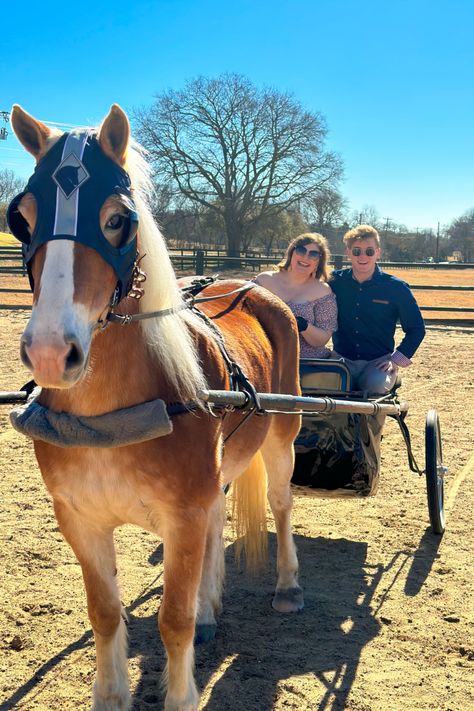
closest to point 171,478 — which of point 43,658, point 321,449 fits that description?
point 43,658

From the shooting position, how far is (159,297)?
2258 mm

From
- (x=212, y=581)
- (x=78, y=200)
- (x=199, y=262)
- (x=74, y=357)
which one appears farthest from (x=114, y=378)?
(x=199, y=262)

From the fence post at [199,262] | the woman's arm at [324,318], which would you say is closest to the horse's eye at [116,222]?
the woman's arm at [324,318]

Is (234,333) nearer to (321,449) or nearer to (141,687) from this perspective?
(321,449)

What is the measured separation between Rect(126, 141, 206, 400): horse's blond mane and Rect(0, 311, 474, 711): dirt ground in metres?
1.42

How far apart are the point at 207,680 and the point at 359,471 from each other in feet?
5.03

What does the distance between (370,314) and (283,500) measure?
1.58 metres

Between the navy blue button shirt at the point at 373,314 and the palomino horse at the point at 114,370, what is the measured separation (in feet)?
6.18

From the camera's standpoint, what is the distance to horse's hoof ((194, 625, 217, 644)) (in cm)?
312

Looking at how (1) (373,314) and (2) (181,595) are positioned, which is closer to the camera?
(2) (181,595)

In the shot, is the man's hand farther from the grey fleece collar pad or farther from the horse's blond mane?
the grey fleece collar pad

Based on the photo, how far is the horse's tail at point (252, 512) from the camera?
3.74 m

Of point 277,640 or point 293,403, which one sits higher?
point 293,403

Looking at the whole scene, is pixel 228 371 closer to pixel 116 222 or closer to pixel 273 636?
pixel 116 222
